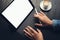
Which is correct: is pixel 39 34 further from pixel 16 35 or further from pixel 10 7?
pixel 10 7

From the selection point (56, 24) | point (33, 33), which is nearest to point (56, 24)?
point (56, 24)

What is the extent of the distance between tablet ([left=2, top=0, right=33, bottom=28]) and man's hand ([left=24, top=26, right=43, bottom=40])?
77 mm

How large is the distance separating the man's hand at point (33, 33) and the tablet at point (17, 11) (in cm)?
8

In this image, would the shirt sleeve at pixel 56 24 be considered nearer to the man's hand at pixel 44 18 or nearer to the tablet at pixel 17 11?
the man's hand at pixel 44 18

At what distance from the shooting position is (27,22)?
1.30 meters

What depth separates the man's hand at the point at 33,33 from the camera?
126cm

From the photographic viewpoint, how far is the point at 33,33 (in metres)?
1.27

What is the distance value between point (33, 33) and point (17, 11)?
0.60ft

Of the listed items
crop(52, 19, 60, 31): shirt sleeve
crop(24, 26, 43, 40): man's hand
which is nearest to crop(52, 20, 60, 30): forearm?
crop(52, 19, 60, 31): shirt sleeve

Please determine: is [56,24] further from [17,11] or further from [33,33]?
[17,11]

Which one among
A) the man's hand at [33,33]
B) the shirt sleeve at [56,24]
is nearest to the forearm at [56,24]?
the shirt sleeve at [56,24]

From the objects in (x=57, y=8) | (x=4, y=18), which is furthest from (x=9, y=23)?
(x=57, y=8)

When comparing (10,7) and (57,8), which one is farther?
(57,8)

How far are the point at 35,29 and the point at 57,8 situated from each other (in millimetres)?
220
